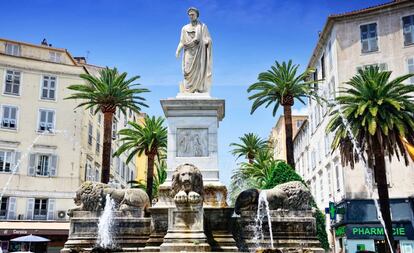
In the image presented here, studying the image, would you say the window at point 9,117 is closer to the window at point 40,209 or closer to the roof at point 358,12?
Result: the window at point 40,209

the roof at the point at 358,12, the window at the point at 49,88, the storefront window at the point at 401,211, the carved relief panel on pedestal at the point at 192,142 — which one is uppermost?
the roof at the point at 358,12

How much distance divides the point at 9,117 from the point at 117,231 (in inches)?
1455

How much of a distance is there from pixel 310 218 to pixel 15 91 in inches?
1582

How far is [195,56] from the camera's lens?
47.2ft

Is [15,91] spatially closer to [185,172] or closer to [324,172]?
[324,172]

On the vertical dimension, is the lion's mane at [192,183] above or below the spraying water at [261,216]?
above

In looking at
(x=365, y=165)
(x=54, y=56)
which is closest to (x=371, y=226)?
(x=365, y=165)

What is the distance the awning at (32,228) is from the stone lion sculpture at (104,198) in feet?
94.9

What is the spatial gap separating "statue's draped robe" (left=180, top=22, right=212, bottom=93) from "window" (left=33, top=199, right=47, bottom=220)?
3450 cm

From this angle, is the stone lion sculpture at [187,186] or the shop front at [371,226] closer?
Answer: the stone lion sculpture at [187,186]

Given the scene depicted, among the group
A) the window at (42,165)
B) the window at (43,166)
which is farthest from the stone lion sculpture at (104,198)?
the window at (43,166)

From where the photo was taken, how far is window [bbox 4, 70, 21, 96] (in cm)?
4575

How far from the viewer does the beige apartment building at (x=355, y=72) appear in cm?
4056

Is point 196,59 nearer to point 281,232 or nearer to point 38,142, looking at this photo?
point 281,232
